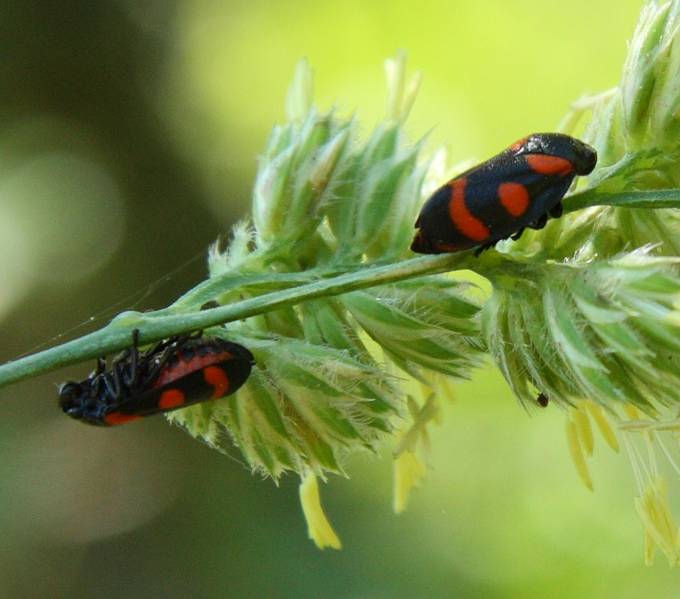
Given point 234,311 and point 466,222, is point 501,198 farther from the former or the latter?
point 234,311

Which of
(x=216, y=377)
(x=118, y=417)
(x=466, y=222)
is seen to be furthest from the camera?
(x=118, y=417)

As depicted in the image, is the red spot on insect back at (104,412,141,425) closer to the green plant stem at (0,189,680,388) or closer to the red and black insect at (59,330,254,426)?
the red and black insect at (59,330,254,426)

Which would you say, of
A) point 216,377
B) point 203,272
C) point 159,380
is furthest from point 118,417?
point 203,272

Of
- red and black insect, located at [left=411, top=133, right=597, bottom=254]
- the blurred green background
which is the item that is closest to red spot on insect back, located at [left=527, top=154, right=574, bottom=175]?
red and black insect, located at [left=411, top=133, right=597, bottom=254]

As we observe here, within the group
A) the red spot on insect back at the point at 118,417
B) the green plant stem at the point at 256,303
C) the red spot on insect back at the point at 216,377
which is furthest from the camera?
the red spot on insect back at the point at 118,417

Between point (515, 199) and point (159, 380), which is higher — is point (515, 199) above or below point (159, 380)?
above

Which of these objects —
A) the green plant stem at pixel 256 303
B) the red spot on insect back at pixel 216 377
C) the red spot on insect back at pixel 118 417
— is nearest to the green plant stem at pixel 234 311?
the green plant stem at pixel 256 303

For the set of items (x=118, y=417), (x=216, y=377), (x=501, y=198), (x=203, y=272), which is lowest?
(x=203, y=272)

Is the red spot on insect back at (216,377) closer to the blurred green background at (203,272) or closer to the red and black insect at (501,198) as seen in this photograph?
the red and black insect at (501,198)
